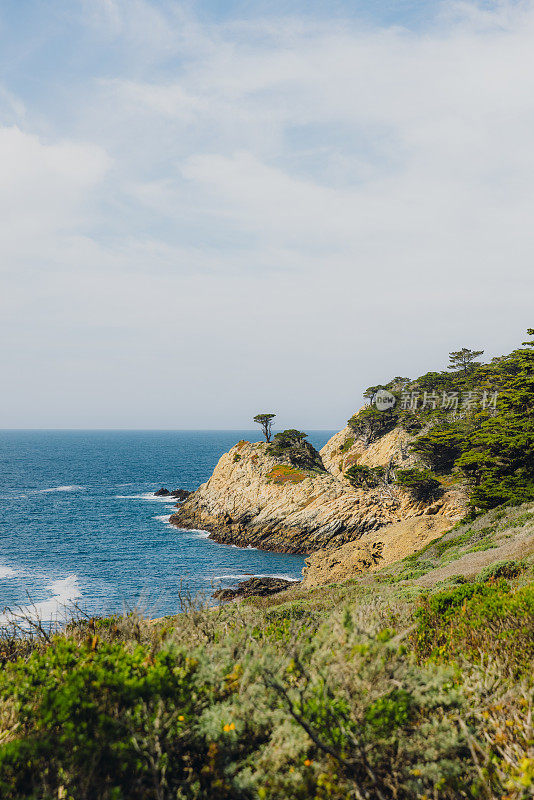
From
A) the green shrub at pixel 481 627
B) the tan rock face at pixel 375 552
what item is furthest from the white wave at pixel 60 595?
the green shrub at pixel 481 627

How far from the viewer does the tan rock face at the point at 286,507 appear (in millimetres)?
44375

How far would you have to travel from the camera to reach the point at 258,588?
3359 cm

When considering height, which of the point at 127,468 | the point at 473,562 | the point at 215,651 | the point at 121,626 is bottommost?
the point at 127,468

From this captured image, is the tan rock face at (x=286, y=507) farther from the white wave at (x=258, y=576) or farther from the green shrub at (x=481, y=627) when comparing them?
the green shrub at (x=481, y=627)

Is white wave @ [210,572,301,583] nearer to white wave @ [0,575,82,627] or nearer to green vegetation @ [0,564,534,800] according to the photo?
white wave @ [0,575,82,627]

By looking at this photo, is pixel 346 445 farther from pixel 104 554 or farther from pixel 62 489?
pixel 62 489

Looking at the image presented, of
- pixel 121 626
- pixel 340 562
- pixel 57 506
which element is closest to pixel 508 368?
pixel 340 562

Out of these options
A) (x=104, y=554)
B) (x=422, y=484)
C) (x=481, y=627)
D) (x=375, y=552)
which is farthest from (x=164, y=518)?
(x=481, y=627)

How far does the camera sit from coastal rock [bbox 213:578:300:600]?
106ft

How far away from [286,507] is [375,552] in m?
16.3

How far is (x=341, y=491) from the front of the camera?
48312 mm

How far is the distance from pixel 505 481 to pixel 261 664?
28.1 metres

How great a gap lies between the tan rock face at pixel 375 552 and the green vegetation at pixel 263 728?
1095 inches

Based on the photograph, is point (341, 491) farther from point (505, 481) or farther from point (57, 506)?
point (57, 506)
